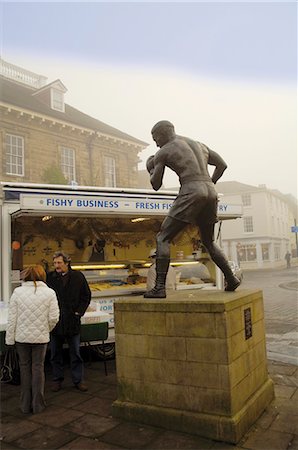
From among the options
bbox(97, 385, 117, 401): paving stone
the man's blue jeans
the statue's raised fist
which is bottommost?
bbox(97, 385, 117, 401): paving stone

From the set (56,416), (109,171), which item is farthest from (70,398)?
(109,171)

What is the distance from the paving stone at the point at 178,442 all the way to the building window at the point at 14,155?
79.1 ft

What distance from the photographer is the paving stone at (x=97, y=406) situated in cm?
443

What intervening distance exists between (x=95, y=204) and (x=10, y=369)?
9.50ft

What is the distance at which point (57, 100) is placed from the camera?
30000 mm

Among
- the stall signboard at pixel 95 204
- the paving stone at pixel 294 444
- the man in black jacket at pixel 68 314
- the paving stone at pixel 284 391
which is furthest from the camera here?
the stall signboard at pixel 95 204

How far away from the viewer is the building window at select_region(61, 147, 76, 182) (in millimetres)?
29922

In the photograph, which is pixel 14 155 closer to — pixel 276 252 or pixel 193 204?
pixel 193 204

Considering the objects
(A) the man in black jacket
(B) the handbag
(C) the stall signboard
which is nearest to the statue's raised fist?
(A) the man in black jacket

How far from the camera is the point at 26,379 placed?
15.1 feet

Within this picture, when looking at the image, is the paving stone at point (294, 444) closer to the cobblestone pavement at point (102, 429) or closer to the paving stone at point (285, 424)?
the cobblestone pavement at point (102, 429)

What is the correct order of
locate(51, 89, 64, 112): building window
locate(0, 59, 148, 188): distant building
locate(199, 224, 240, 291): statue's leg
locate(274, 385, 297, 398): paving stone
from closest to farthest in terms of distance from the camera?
locate(199, 224, 240, 291): statue's leg, locate(274, 385, 297, 398): paving stone, locate(0, 59, 148, 188): distant building, locate(51, 89, 64, 112): building window

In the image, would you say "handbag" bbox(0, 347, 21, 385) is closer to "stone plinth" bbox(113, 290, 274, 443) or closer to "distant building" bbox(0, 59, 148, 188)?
"stone plinth" bbox(113, 290, 274, 443)

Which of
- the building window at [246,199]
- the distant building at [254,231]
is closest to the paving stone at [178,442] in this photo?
the distant building at [254,231]
